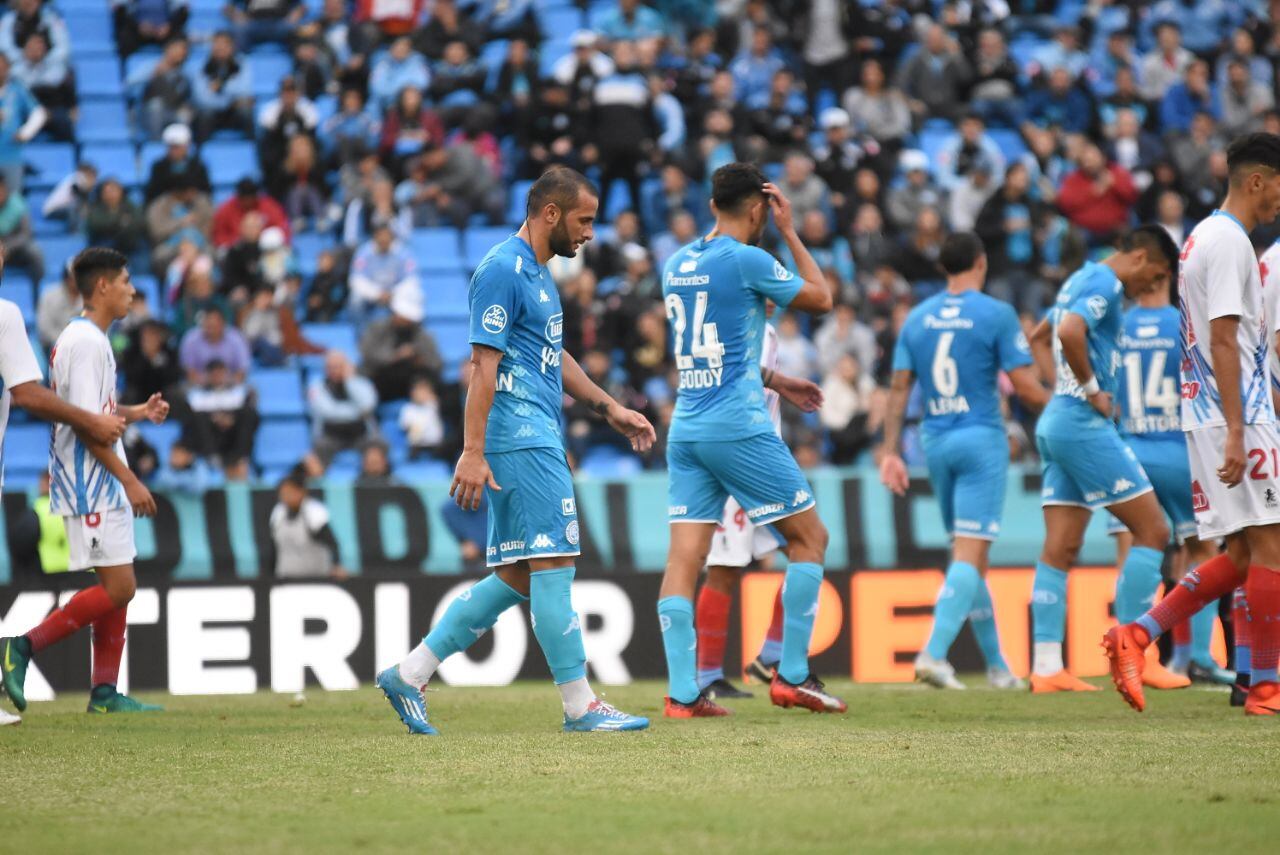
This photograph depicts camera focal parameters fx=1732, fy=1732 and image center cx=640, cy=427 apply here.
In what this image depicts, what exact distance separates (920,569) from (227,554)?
5.56 m

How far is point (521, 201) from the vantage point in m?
20.3

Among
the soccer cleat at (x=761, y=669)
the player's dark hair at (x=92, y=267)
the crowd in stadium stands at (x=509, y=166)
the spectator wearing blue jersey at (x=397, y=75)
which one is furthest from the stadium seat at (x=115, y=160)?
the soccer cleat at (x=761, y=669)

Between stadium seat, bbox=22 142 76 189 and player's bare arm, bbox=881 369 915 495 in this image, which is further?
stadium seat, bbox=22 142 76 189

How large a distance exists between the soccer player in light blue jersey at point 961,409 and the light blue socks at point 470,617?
369 cm

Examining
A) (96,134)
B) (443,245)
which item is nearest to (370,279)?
(443,245)

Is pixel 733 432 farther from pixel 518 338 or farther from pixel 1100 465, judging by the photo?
pixel 1100 465

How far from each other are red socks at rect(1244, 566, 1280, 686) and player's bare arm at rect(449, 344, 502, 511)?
3686mm

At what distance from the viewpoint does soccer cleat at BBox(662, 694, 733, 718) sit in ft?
28.6

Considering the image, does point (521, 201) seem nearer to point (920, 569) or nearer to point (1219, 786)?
point (920, 569)

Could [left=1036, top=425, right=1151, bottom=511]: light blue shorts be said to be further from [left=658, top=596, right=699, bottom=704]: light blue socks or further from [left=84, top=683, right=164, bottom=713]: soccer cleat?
[left=84, top=683, right=164, bottom=713]: soccer cleat

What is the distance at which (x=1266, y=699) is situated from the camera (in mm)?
Result: 8453

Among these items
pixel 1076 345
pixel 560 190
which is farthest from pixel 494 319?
pixel 1076 345

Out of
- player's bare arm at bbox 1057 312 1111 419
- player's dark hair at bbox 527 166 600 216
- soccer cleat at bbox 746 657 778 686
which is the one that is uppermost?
player's dark hair at bbox 527 166 600 216

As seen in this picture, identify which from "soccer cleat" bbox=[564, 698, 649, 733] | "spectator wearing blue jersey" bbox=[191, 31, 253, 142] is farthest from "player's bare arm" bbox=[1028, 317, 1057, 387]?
"spectator wearing blue jersey" bbox=[191, 31, 253, 142]
